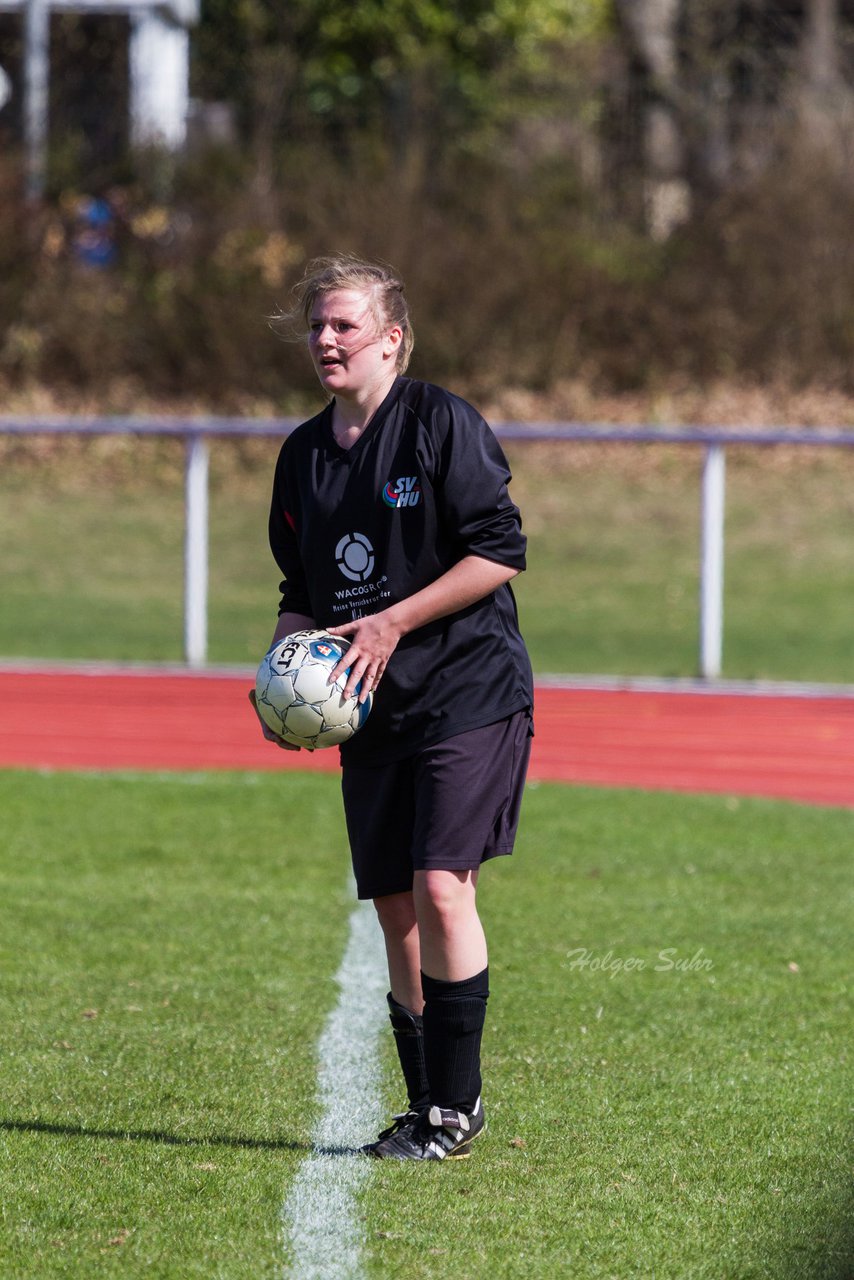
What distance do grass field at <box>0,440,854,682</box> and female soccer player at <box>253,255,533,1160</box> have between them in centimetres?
939

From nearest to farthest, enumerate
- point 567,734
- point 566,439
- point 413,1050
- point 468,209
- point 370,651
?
point 370,651 < point 413,1050 < point 567,734 < point 566,439 < point 468,209

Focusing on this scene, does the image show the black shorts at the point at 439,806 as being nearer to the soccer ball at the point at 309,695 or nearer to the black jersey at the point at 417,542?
the black jersey at the point at 417,542

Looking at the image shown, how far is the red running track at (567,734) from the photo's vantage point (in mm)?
9656

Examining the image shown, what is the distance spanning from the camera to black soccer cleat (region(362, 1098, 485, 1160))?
12.9 ft

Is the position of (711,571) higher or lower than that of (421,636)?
lower

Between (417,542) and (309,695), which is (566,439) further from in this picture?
(309,695)

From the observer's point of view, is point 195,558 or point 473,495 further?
point 195,558

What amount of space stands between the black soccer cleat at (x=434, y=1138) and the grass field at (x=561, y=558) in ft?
30.9

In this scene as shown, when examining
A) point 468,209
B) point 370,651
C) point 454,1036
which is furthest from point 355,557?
point 468,209

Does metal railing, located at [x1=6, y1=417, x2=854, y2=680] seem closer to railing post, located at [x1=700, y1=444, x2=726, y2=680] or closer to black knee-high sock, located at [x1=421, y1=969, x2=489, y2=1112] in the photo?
railing post, located at [x1=700, y1=444, x2=726, y2=680]

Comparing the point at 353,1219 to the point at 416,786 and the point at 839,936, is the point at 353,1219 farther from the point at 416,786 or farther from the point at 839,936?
the point at 839,936

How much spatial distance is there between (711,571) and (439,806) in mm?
9251

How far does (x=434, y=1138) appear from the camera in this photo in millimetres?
3947

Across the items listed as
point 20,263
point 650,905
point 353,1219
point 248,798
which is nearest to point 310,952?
point 650,905
